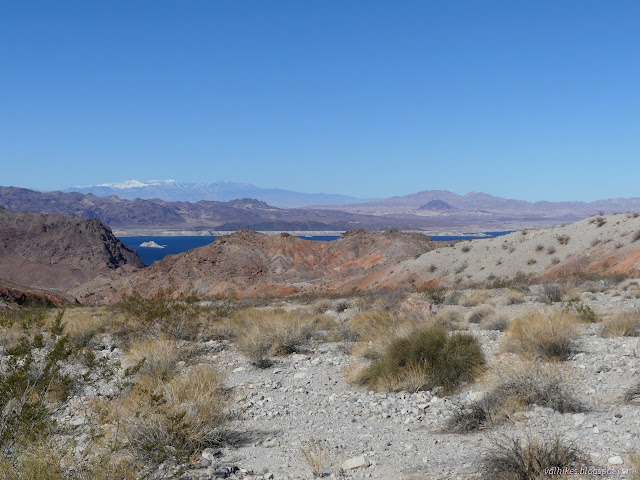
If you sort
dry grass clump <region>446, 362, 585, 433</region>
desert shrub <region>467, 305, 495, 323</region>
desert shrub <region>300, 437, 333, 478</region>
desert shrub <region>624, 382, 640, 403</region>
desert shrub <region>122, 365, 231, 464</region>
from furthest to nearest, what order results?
desert shrub <region>467, 305, 495, 323</region>, desert shrub <region>624, 382, 640, 403</region>, dry grass clump <region>446, 362, 585, 433</region>, desert shrub <region>122, 365, 231, 464</region>, desert shrub <region>300, 437, 333, 478</region>

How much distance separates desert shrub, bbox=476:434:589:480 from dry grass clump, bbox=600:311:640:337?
7.24m

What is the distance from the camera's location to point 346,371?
973 cm

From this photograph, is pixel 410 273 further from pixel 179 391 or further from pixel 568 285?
pixel 179 391

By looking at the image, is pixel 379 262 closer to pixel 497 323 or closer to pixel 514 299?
pixel 514 299

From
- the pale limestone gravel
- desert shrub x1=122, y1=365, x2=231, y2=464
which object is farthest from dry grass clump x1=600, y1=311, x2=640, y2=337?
desert shrub x1=122, y1=365, x2=231, y2=464

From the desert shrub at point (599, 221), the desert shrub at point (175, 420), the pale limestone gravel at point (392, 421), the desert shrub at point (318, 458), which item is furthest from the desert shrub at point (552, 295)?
the desert shrub at point (599, 221)

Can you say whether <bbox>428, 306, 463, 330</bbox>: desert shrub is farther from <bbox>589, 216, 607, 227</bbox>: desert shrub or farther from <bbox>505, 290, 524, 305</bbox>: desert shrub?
<bbox>589, 216, 607, 227</bbox>: desert shrub

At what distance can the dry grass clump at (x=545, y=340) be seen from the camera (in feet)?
31.2

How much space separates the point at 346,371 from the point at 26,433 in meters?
5.61

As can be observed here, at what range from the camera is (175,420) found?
591cm

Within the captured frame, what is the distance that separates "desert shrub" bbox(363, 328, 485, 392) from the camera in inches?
333

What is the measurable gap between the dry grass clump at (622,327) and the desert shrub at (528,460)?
23.8 ft

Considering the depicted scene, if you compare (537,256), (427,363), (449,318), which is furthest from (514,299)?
(537,256)

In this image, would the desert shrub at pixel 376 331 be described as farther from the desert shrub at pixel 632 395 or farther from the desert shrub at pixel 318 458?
the desert shrub at pixel 318 458
